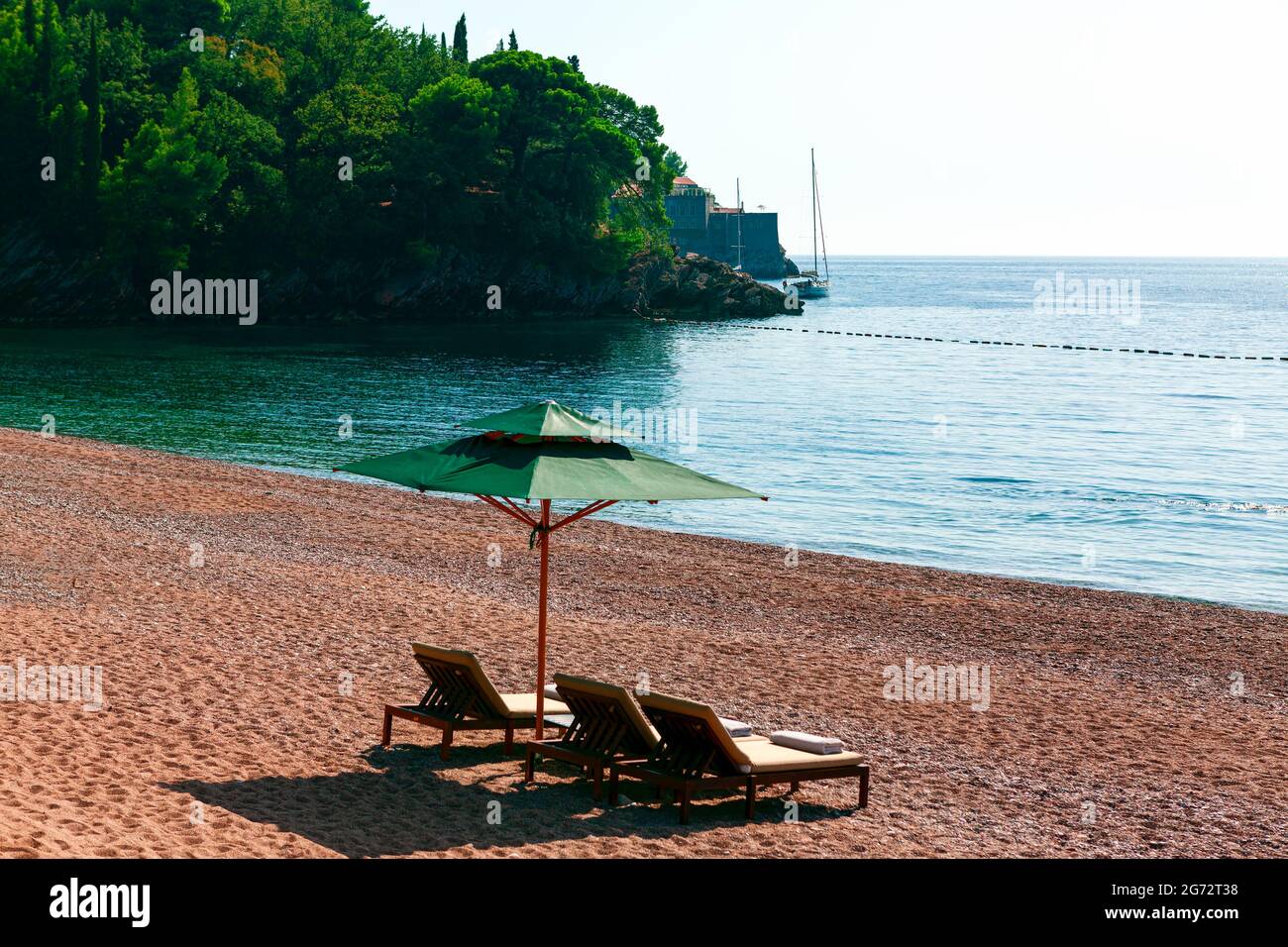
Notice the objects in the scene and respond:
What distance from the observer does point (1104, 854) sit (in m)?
11.0

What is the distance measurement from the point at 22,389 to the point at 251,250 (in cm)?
4897

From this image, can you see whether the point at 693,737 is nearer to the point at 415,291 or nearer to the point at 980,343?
the point at 415,291

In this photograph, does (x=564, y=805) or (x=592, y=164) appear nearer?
(x=564, y=805)

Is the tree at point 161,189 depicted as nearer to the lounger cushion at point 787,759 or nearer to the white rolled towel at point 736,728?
the white rolled towel at point 736,728

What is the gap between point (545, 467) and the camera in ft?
37.0

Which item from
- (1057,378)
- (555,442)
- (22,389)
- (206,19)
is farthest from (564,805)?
(206,19)

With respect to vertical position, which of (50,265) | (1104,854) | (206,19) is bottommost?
(1104,854)

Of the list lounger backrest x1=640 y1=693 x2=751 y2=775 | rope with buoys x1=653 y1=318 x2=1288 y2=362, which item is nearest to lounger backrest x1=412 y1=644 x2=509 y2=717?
lounger backrest x1=640 y1=693 x2=751 y2=775

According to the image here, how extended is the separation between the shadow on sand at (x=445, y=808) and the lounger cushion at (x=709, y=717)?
0.49 m

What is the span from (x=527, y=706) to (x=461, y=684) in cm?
68

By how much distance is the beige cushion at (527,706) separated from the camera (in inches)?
503

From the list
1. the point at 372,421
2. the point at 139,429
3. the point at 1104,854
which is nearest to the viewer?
the point at 1104,854
